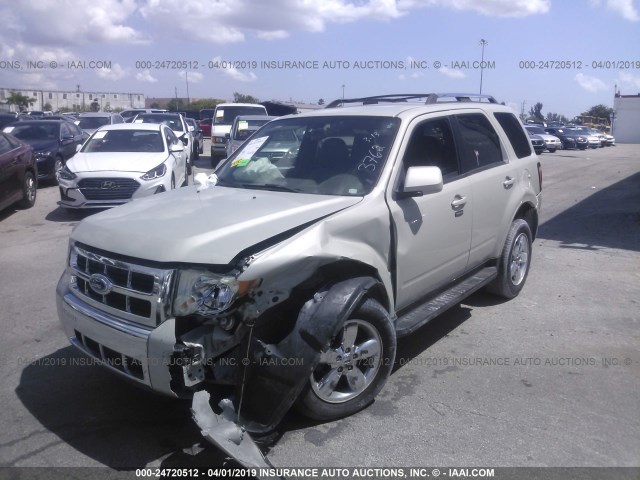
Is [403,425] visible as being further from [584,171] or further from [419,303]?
[584,171]

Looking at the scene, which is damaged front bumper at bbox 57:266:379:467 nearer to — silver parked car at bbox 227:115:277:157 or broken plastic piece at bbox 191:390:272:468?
broken plastic piece at bbox 191:390:272:468

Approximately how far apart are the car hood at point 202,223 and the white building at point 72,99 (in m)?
72.5

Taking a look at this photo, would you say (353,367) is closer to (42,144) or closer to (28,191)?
(28,191)

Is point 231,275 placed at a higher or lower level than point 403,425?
higher

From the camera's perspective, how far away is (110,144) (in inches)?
447

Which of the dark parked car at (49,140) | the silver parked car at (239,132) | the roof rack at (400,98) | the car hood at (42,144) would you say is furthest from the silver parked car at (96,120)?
the roof rack at (400,98)

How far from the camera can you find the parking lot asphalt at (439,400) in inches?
136

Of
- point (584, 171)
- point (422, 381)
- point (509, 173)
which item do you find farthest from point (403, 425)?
point (584, 171)

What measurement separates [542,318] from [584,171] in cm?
1717

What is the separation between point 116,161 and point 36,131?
5841 mm

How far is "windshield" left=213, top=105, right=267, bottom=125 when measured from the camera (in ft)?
67.1

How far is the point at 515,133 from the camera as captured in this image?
6238mm

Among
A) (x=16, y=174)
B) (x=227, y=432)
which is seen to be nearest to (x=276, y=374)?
(x=227, y=432)

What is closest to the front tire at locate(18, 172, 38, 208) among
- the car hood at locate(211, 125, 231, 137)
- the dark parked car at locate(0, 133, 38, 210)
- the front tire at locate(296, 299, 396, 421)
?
the dark parked car at locate(0, 133, 38, 210)
